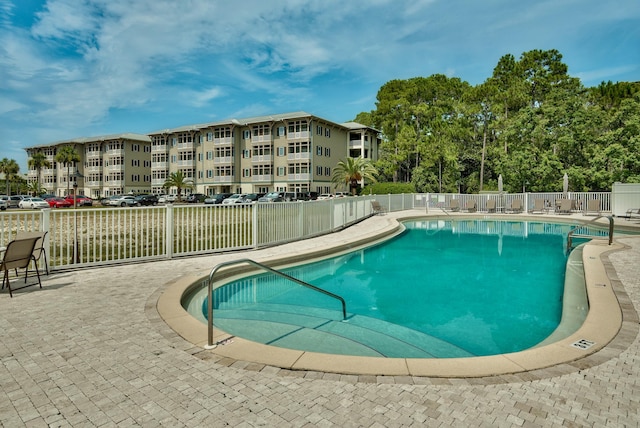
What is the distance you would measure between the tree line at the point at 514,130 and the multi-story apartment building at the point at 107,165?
4760 cm

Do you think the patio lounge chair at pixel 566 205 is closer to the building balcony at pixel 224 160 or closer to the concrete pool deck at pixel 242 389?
the concrete pool deck at pixel 242 389

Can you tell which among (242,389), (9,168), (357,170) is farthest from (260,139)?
(9,168)

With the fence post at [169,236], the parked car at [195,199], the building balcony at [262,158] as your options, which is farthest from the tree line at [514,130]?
the fence post at [169,236]

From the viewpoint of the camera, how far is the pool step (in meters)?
4.58

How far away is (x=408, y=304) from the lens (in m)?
7.02

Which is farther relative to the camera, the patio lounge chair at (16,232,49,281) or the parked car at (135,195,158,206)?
the parked car at (135,195,158,206)

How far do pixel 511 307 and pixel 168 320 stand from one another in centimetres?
612

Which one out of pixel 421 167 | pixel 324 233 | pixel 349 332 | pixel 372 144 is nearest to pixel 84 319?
pixel 349 332

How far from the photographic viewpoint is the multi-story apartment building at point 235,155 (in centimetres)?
5150

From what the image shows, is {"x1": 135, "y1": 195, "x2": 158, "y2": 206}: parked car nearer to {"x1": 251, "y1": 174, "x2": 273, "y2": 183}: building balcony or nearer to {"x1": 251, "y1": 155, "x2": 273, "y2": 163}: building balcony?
→ {"x1": 251, "y1": 174, "x2": 273, "y2": 183}: building balcony

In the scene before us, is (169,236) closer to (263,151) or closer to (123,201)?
(123,201)

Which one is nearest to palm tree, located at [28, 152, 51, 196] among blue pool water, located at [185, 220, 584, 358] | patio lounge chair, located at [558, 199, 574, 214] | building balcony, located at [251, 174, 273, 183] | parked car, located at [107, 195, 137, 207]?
parked car, located at [107, 195, 137, 207]

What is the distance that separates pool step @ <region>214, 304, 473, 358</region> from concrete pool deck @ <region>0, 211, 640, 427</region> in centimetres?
102

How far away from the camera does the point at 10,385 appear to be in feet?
9.69
